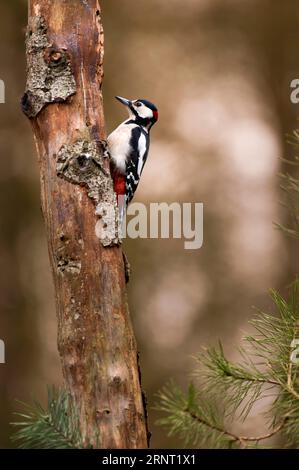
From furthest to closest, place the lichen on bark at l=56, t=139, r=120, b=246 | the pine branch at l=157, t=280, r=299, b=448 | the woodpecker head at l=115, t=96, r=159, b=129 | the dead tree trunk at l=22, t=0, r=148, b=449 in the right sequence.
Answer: the woodpecker head at l=115, t=96, r=159, b=129 < the lichen on bark at l=56, t=139, r=120, b=246 < the dead tree trunk at l=22, t=0, r=148, b=449 < the pine branch at l=157, t=280, r=299, b=448

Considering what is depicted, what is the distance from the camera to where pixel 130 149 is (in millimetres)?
3385

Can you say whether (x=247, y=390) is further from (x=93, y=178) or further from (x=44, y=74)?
(x=44, y=74)

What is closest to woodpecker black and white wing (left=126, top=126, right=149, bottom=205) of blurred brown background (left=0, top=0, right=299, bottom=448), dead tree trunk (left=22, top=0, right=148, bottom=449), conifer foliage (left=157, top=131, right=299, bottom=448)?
dead tree trunk (left=22, top=0, right=148, bottom=449)

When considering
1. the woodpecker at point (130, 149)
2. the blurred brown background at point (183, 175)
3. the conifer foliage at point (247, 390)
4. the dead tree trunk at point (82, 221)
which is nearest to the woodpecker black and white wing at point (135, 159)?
the woodpecker at point (130, 149)

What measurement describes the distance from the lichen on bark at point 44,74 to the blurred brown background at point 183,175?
3595 mm

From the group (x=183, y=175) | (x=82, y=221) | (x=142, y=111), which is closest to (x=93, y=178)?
(x=82, y=221)

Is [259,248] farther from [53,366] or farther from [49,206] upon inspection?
[49,206]

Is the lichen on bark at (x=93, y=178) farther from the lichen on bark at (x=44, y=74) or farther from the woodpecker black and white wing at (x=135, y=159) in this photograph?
the woodpecker black and white wing at (x=135, y=159)

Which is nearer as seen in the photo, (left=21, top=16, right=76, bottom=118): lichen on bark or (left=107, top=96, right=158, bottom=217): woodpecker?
(left=21, top=16, right=76, bottom=118): lichen on bark

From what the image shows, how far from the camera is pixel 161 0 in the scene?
22.1ft

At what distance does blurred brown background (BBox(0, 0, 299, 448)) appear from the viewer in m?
6.06

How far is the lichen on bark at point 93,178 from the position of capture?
2.32 meters

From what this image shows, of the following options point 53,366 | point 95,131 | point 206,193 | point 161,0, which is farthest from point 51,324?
point 95,131

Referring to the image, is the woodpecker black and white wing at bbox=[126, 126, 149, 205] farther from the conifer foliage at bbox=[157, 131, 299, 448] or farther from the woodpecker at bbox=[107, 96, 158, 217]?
the conifer foliage at bbox=[157, 131, 299, 448]
